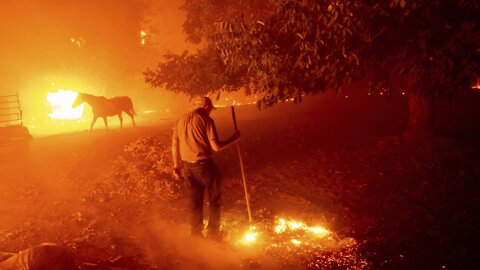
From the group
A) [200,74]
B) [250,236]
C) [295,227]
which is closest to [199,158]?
[250,236]

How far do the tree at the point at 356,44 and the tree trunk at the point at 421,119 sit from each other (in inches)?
71.8

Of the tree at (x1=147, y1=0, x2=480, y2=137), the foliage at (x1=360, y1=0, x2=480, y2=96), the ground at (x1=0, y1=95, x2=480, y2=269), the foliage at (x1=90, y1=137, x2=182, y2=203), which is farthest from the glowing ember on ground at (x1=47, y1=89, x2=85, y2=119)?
the foliage at (x1=360, y1=0, x2=480, y2=96)

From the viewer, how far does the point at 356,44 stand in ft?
30.1

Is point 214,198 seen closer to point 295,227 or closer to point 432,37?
point 295,227

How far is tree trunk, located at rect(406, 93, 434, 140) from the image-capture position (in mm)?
10703

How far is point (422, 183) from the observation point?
7.83 metres

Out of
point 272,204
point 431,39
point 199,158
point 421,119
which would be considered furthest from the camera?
point 421,119

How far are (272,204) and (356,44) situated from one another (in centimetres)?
455

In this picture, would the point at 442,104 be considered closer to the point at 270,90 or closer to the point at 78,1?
the point at 270,90

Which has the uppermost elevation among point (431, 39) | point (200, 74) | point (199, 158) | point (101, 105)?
point (431, 39)

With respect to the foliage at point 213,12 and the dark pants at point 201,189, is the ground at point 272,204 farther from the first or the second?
the foliage at point 213,12

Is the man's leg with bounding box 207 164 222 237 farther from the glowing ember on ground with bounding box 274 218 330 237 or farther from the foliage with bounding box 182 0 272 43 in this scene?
the foliage with bounding box 182 0 272 43

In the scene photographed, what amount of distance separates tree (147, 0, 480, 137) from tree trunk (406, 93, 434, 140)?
1.82m

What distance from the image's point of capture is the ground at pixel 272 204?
548 cm
